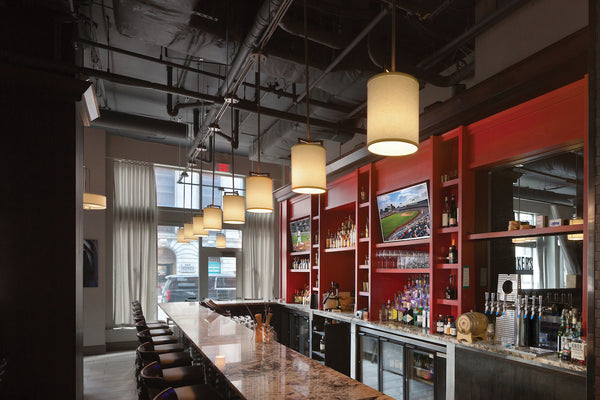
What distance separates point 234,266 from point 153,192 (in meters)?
2.58

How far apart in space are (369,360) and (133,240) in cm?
579

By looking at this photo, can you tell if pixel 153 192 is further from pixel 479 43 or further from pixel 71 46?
pixel 479 43

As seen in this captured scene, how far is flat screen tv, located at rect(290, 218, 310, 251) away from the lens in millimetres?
7090

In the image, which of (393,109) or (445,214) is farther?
(445,214)

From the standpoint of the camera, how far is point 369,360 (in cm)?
489

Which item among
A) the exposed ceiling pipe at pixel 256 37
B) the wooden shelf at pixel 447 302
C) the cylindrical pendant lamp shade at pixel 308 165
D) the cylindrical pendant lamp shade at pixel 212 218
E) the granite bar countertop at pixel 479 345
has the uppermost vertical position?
the exposed ceiling pipe at pixel 256 37

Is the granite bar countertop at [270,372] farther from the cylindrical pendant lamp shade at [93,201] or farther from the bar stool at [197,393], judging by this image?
the cylindrical pendant lamp shade at [93,201]

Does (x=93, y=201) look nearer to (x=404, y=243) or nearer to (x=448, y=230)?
(x=404, y=243)

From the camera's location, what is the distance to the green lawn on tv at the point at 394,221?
4480 mm

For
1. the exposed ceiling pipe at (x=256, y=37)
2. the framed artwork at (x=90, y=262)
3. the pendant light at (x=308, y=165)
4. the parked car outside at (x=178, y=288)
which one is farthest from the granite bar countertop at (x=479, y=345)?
the framed artwork at (x=90, y=262)

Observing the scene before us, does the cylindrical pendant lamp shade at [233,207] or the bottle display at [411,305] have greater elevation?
the cylindrical pendant lamp shade at [233,207]

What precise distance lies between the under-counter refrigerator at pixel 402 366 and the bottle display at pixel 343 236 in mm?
Answer: 1330

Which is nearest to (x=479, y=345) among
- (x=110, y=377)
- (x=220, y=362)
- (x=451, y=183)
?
(x=451, y=183)

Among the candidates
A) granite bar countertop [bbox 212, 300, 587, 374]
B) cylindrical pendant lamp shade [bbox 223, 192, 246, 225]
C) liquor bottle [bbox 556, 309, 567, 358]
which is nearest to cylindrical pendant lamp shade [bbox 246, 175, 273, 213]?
cylindrical pendant lamp shade [bbox 223, 192, 246, 225]
